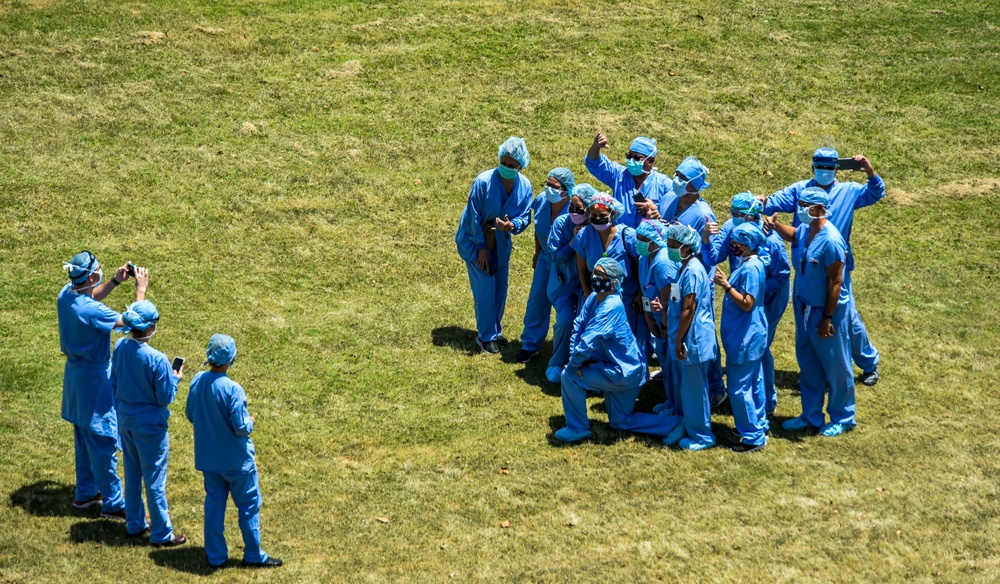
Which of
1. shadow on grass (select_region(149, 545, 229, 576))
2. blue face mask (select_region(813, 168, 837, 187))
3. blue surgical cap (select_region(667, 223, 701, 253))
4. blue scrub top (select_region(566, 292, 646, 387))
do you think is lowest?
shadow on grass (select_region(149, 545, 229, 576))

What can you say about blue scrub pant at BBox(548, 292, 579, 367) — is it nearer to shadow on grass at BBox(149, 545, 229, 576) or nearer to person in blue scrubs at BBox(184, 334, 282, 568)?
person in blue scrubs at BBox(184, 334, 282, 568)

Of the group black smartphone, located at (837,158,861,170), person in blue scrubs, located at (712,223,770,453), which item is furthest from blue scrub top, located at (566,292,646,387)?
black smartphone, located at (837,158,861,170)

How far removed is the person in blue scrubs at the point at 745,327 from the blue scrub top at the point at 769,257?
0.26 meters

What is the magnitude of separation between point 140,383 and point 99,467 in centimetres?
110

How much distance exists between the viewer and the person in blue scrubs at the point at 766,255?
10.6 meters

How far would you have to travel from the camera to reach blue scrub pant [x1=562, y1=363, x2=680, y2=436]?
1012cm

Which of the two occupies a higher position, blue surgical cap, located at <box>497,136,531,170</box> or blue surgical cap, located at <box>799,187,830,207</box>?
blue surgical cap, located at <box>497,136,531,170</box>

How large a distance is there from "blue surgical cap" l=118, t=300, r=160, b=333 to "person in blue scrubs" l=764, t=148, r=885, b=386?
6.43 metres

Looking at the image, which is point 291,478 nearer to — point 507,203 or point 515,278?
point 507,203

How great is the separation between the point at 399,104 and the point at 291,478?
31.4 ft

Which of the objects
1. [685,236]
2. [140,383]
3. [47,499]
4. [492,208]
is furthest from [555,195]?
[47,499]

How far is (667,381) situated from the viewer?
10773mm

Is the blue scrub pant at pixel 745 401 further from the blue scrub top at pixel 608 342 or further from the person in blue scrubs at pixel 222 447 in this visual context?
the person in blue scrubs at pixel 222 447

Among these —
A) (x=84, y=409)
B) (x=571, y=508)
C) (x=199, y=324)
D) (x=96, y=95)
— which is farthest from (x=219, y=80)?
(x=571, y=508)
